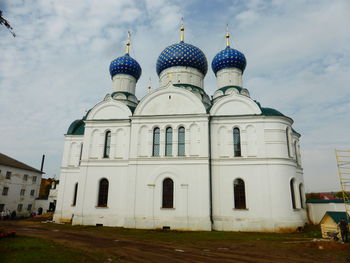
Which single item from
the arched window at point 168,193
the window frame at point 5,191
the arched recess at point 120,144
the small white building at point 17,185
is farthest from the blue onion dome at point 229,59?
the window frame at point 5,191

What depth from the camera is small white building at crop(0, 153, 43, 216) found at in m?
27.5

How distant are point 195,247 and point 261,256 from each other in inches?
103

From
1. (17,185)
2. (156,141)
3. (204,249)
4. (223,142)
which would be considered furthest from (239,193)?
(17,185)

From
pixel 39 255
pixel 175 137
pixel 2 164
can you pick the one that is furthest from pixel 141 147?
pixel 2 164

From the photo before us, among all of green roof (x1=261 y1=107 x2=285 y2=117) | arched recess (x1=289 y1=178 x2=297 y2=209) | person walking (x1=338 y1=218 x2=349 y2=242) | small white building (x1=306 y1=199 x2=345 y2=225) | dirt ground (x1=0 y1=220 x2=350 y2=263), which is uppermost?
green roof (x1=261 y1=107 x2=285 y2=117)

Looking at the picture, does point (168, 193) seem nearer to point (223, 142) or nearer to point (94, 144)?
point (223, 142)

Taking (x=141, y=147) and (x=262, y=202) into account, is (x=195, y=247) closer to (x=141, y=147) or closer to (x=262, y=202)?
(x=262, y=202)

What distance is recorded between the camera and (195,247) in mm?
10070

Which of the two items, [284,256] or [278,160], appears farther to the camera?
[278,160]

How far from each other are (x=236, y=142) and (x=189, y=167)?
363 cm

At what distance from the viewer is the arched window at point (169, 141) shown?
652 inches

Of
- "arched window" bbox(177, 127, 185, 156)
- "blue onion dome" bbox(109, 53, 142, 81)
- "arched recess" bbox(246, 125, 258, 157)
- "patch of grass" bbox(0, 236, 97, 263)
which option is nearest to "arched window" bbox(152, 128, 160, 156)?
"arched window" bbox(177, 127, 185, 156)

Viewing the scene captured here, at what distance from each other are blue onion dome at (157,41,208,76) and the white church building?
4.45m

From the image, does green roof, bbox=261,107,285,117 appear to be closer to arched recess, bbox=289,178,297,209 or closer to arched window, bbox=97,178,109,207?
arched recess, bbox=289,178,297,209
